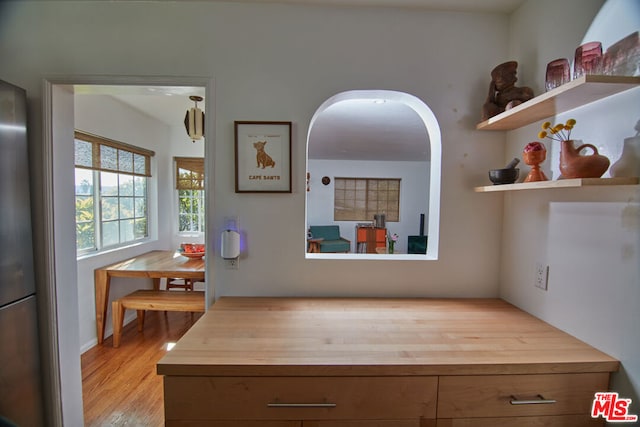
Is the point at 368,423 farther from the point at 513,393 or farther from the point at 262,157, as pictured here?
the point at 262,157

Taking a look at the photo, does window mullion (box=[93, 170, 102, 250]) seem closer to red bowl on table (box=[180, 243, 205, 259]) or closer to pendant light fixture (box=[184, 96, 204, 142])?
red bowl on table (box=[180, 243, 205, 259])

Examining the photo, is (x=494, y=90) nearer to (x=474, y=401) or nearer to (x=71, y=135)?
(x=474, y=401)

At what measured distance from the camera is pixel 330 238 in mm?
6598

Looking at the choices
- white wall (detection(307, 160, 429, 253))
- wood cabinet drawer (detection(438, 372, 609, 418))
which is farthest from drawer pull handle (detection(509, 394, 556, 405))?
white wall (detection(307, 160, 429, 253))

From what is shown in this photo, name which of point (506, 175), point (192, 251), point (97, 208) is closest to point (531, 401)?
point (506, 175)

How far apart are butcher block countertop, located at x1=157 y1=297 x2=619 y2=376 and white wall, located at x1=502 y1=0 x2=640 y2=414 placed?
9 centimetres

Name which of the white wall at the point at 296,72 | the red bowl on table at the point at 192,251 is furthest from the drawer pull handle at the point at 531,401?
the red bowl on table at the point at 192,251

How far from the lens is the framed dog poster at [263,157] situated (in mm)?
1371

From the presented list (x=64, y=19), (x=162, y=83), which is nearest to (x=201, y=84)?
(x=162, y=83)

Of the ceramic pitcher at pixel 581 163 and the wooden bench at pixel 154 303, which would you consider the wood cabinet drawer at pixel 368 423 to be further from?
the wooden bench at pixel 154 303

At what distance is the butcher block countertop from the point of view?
0.86m

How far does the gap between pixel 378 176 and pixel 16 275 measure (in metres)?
6.47

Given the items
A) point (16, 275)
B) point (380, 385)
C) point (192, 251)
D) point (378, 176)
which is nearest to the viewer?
point (380, 385)

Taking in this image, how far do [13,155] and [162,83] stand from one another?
27.9 inches
